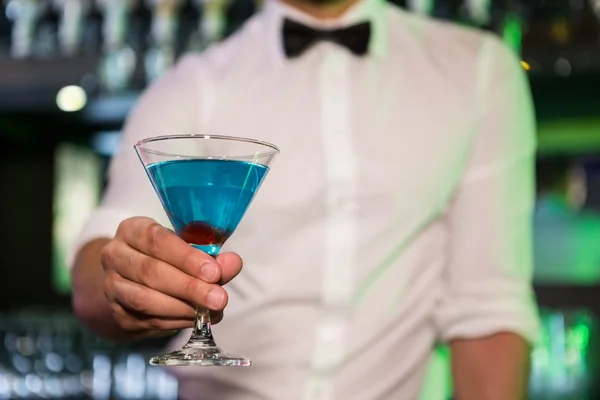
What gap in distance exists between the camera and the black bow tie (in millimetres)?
2057

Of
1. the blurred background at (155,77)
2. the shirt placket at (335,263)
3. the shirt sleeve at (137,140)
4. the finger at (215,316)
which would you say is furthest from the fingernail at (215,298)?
the blurred background at (155,77)

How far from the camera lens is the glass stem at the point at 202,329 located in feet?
4.08

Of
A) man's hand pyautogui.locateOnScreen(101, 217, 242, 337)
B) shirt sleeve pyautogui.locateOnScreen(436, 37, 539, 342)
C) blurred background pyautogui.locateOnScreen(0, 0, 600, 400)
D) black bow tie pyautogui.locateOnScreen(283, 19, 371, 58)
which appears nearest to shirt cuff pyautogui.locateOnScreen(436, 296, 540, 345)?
shirt sleeve pyautogui.locateOnScreen(436, 37, 539, 342)

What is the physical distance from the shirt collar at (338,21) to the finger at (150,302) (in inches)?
37.4

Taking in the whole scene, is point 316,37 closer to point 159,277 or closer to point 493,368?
point 493,368

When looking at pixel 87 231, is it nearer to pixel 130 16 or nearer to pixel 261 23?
pixel 261 23

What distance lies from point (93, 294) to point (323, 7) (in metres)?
0.94

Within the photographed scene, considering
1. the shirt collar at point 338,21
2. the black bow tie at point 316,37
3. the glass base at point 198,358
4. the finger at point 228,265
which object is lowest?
the glass base at point 198,358

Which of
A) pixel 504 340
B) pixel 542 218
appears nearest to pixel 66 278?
pixel 542 218

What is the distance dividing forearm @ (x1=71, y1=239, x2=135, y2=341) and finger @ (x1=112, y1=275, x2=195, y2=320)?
268mm

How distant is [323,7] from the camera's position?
6.99ft

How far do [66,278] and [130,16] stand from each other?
1.47 metres

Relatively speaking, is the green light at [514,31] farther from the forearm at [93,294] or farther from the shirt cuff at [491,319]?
the forearm at [93,294]

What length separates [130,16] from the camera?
3.70 metres
